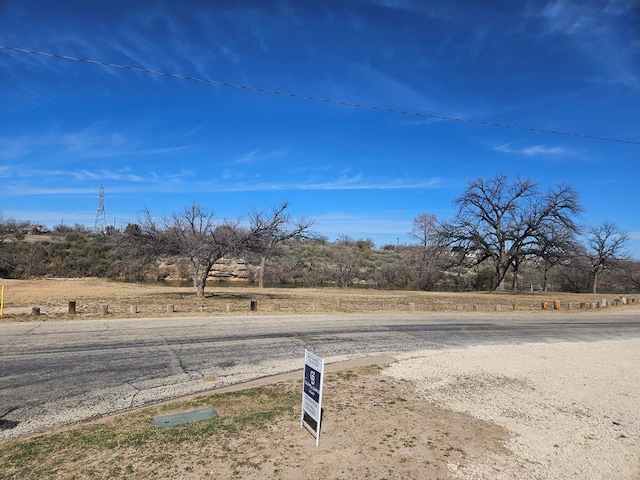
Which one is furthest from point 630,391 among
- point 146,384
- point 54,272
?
point 54,272

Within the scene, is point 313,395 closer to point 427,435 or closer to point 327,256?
point 427,435

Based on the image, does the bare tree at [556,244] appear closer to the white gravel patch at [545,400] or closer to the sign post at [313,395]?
the white gravel patch at [545,400]

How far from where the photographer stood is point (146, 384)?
23.8 feet

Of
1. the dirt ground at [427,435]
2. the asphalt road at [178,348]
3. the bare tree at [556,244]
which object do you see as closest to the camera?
the dirt ground at [427,435]

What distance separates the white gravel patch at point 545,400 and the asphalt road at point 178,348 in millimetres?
1805

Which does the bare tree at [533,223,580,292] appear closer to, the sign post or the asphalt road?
the asphalt road

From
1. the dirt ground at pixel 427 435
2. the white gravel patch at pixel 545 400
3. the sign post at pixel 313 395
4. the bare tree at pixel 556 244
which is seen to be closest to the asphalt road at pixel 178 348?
the dirt ground at pixel 427 435

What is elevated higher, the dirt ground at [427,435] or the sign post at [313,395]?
the sign post at [313,395]

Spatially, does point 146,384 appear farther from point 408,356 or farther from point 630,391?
point 630,391

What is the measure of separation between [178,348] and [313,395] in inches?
240

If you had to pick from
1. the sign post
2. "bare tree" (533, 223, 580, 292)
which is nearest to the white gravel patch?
the sign post

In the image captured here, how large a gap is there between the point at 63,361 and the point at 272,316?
28.5 feet

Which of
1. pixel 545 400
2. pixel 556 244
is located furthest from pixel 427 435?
pixel 556 244

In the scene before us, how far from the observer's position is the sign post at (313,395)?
4.88 m
